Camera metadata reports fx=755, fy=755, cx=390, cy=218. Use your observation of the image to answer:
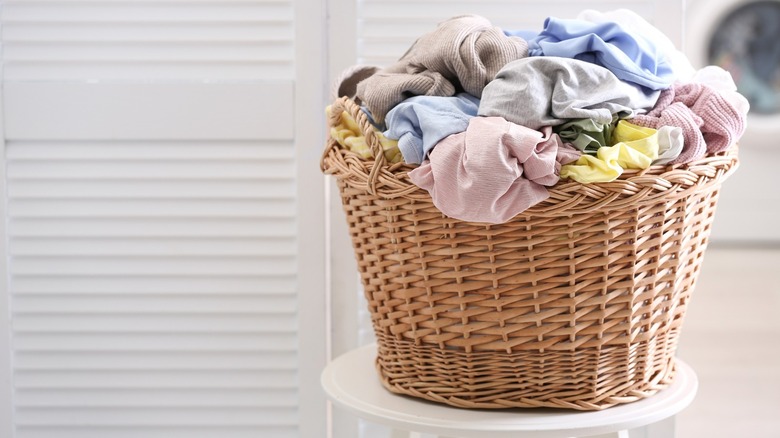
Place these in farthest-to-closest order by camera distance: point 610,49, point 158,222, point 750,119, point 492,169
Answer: point 750,119 < point 158,222 < point 610,49 < point 492,169

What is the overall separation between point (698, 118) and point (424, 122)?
0.93 feet

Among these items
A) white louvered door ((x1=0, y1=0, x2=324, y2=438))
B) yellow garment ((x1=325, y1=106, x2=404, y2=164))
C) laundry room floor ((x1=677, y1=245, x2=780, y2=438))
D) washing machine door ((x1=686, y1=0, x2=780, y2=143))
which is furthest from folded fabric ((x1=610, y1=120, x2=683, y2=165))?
washing machine door ((x1=686, y1=0, x2=780, y2=143))

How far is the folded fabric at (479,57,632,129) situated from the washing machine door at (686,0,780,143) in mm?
3225

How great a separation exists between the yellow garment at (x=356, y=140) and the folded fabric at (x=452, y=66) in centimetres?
4

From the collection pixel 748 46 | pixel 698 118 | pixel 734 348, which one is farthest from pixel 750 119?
pixel 698 118

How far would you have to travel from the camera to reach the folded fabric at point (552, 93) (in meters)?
0.73

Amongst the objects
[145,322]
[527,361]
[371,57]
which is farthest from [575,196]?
[145,322]

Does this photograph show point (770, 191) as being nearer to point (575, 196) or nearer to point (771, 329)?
point (771, 329)

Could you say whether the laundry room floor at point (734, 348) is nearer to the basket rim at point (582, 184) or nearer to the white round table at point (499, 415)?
the white round table at point (499, 415)

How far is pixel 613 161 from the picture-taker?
0.70 m

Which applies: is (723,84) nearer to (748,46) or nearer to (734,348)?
(734,348)

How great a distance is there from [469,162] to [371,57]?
2.08 feet

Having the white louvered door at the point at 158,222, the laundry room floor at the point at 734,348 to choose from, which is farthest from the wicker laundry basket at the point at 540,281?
the laundry room floor at the point at 734,348

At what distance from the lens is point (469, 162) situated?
0.68 m
